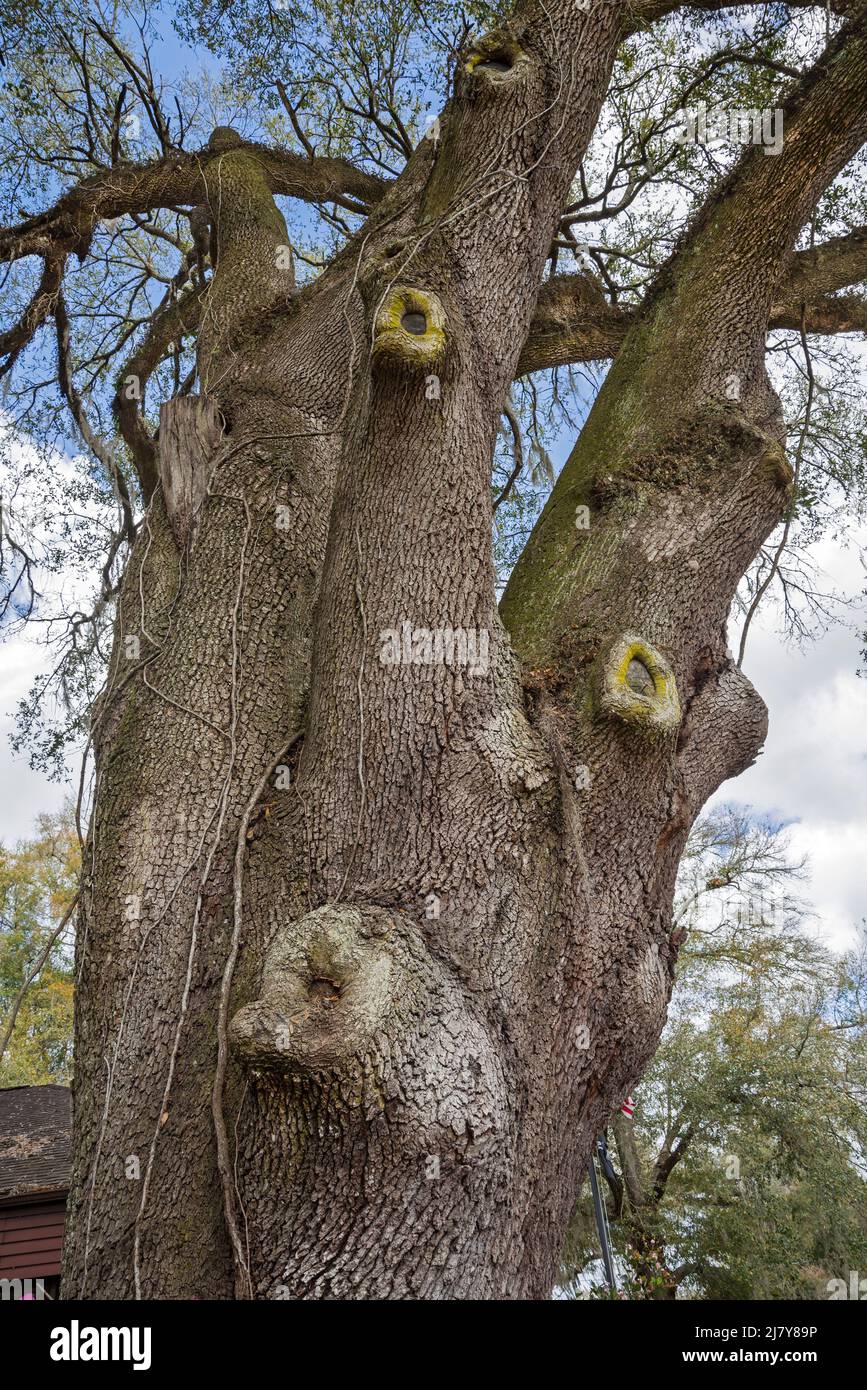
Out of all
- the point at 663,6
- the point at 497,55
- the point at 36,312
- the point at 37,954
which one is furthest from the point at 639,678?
the point at 37,954

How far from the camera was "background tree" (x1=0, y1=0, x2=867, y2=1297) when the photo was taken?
194 cm

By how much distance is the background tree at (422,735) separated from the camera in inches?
76.2

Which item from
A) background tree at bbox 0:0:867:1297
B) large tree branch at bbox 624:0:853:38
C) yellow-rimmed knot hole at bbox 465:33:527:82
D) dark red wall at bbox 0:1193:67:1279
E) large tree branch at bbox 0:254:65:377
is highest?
large tree branch at bbox 624:0:853:38

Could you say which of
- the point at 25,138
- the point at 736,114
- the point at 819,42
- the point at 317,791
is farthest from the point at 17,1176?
the point at 819,42

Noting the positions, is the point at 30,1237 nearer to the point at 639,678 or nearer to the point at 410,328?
the point at 639,678

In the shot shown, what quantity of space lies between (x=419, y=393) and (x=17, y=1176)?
8604 mm

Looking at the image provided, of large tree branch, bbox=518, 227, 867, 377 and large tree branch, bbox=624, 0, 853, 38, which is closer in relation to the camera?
large tree branch, bbox=624, 0, 853, 38

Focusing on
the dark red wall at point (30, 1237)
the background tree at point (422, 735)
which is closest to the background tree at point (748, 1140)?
the dark red wall at point (30, 1237)

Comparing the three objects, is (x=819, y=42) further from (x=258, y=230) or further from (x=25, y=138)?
(x=25, y=138)

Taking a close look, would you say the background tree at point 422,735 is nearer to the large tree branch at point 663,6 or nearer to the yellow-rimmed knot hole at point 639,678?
the yellow-rimmed knot hole at point 639,678

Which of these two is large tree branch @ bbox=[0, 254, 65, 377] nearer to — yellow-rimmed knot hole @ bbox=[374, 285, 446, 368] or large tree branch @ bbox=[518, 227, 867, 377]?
large tree branch @ bbox=[518, 227, 867, 377]

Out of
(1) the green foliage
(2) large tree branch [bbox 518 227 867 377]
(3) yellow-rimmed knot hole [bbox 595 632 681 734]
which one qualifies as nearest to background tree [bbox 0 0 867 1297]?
(3) yellow-rimmed knot hole [bbox 595 632 681 734]

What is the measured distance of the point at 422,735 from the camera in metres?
2.39

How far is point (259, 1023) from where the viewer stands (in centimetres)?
185
